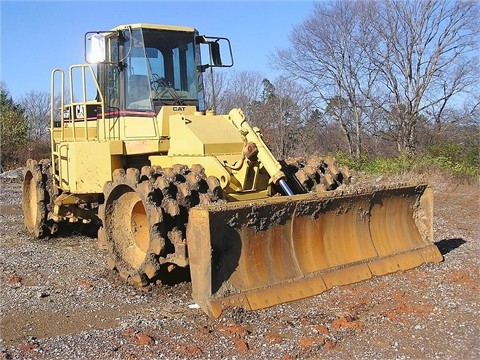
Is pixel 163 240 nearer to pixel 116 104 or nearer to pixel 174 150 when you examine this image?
pixel 174 150

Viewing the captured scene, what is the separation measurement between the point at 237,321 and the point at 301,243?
1308 millimetres

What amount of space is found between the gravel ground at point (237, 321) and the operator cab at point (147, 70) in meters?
2.21

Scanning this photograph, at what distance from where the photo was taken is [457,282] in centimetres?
598

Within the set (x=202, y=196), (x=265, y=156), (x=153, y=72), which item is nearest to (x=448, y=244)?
(x=265, y=156)

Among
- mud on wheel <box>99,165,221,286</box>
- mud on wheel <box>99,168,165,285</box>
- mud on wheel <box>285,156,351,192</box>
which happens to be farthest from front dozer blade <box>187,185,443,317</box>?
mud on wheel <box>99,168,165,285</box>

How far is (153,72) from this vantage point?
7152 mm

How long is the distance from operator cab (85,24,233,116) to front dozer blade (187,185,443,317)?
2397 mm

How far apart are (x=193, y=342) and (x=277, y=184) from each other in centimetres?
240

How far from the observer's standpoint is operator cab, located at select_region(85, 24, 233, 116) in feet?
23.4

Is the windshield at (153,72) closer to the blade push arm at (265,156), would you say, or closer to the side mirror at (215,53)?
the side mirror at (215,53)

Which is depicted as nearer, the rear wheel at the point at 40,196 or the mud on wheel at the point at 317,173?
the mud on wheel at the point at 317,173

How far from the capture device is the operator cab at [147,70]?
7133 mm

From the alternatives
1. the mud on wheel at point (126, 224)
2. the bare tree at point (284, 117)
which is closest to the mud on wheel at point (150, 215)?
the mud on wheel at point (126, 224)

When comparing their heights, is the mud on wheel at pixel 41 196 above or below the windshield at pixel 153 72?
below
